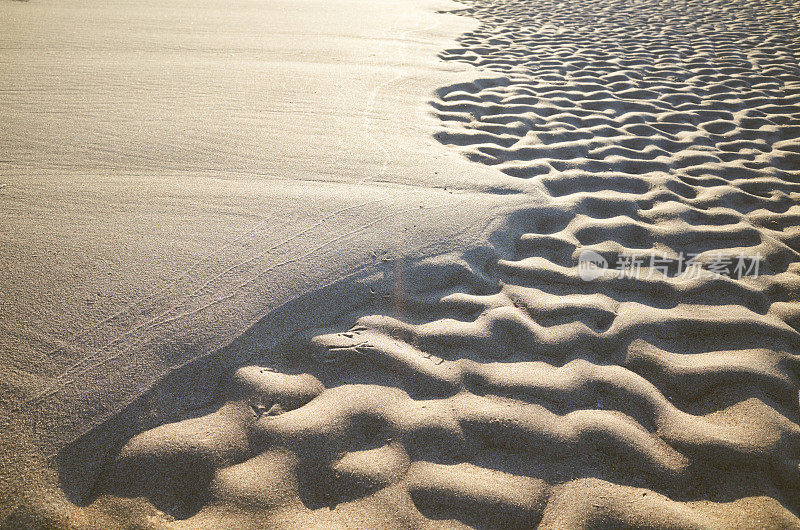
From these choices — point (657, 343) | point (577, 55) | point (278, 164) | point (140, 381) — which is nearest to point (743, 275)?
point (657, 343)

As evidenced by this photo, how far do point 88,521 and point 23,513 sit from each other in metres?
0.14

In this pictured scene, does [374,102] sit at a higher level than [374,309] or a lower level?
higher

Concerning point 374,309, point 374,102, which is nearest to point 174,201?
point 374,309

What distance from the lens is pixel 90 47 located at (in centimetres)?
332

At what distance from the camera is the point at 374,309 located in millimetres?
1582

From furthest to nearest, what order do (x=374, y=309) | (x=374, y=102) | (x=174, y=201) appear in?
(x=374, y=102), (x=174, y=201), (x=374, y=309)

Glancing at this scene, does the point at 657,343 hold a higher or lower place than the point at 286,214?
lower

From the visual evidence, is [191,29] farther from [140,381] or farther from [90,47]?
[140,381]

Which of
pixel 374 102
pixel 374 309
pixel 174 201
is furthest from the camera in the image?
pixel 374 102

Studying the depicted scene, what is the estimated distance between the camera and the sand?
111cm

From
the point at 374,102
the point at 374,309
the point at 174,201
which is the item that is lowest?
the point at 374,309

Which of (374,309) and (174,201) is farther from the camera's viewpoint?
(174,201)

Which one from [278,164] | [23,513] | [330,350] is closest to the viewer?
[23,513]

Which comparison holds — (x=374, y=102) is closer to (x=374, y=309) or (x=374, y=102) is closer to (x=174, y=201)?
(x=174, y=201)
